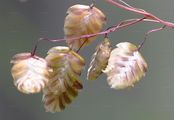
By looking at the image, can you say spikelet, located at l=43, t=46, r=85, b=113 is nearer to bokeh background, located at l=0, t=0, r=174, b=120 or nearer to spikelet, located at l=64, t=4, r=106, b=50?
spikelet, located at l=64, t=4, r=106, b=50

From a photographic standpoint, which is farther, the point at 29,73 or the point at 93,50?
the point at 93,50

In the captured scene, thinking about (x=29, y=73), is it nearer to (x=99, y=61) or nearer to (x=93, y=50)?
(x=99, y=61)

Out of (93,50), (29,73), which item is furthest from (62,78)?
(93,50)

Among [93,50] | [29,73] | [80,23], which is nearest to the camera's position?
[29,73]

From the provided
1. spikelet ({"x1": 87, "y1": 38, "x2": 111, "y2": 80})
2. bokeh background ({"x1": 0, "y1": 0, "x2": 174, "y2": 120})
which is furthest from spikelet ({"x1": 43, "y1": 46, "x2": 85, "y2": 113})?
bokeh background ({"x1": 0, "y1": 0, "x2": 174, "y2": 120})

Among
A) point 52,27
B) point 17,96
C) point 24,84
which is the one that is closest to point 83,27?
point 24,84
